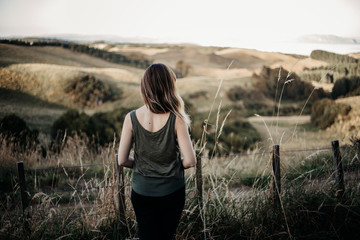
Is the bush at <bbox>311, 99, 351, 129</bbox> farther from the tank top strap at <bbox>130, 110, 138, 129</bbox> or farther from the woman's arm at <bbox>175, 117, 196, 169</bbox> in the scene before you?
the tank top strap at <bbox>130, 110, 138, 129</bbox>

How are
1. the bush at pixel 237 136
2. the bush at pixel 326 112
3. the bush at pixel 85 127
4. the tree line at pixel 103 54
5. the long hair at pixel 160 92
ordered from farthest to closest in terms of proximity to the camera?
the tree line at pixel 103 54
the bush at pixel 326 112
the bush at pixel 237 136
the bush at pixel 85 127
the long hair at pixel 160 92

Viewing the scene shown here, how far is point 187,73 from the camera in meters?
28.0

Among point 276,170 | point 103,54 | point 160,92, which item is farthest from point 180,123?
point 103,54

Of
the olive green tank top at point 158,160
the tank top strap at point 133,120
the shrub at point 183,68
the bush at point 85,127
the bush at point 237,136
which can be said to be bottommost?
the bush at point 237,136

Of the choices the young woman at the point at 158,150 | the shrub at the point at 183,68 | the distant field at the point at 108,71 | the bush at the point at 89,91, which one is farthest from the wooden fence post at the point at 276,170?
the shrub at the point at 183,68

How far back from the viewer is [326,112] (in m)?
17.4

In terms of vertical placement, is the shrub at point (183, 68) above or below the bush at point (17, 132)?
above

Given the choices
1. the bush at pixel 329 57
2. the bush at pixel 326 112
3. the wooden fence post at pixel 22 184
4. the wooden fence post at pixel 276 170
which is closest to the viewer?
the wooden fence post at pixel 22 184

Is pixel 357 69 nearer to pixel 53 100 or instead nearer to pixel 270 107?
pixel 270 107

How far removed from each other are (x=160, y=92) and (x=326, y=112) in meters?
18.2

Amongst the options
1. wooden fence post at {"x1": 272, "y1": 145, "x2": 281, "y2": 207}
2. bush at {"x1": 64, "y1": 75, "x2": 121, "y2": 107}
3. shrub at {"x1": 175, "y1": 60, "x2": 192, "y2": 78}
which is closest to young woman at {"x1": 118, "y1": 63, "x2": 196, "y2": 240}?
wooden fence post at {"x1": 272, "y1": 145, "x2": 281, "y2": 207}

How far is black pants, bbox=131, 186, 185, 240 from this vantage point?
1.92 metres

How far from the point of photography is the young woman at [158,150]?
1.86 metres

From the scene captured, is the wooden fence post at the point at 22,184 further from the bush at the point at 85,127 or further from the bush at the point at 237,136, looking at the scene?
the bush at the point at 237,136
